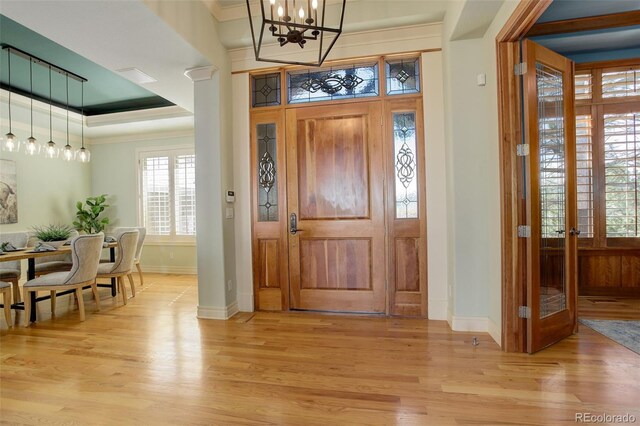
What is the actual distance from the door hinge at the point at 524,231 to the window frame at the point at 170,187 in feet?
18.0

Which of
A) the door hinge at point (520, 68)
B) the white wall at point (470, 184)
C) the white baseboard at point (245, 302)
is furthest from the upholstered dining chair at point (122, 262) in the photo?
the door hinge at point (520, 68)

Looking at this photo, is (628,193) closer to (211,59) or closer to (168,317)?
(211,59)

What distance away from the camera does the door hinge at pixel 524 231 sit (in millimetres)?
2420

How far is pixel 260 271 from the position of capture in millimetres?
3658

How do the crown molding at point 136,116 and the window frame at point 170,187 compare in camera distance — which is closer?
the crown molding at point 136,116

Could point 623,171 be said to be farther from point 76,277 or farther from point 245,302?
point 76,277

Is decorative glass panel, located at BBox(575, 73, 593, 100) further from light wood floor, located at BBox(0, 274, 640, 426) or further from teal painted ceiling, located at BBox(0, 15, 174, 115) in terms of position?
teal painted ceiling, located at BBox(0, 15, 174, 115)

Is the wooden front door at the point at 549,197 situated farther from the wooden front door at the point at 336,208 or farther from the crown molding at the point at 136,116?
the crown molding at the point at 136,116

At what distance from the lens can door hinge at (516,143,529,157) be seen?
7.94 feet

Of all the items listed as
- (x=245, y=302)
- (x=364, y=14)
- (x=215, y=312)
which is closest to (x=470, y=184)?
(x=364, y=14)

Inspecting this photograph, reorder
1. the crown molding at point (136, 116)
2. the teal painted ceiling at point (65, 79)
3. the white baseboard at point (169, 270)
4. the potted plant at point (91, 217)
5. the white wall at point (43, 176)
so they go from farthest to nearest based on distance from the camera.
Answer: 1. the potted plant at point (91, 217)
2. the white baseboard at point (169, 270)
3. the crown molding at point (136, 116)
4. the white wall at point (43, 176)
5. the teal painted ceiling at point (65, 79)

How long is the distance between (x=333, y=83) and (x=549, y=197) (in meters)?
2.42

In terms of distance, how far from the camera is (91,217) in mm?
6348

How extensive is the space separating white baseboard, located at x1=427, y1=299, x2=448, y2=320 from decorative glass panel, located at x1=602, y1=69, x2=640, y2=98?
3.44m
